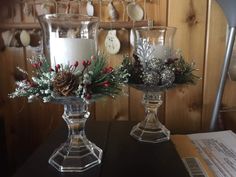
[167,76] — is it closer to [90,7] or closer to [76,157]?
[76,157]

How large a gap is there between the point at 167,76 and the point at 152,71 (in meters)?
0.04

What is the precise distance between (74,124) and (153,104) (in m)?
0.28

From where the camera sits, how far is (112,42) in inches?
44.8

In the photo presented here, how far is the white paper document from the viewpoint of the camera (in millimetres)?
750

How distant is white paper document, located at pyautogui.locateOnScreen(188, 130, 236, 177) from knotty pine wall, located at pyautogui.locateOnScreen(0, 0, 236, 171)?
23 cm

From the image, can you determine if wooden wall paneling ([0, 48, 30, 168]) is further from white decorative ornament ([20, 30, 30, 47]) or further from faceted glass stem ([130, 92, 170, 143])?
faceted glass stem ([130, 92, 170, 143])

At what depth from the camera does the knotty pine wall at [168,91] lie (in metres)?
1.15

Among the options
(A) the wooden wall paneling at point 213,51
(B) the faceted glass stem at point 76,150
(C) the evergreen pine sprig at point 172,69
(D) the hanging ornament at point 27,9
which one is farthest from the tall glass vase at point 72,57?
(A) the wooden wall paneling at point 213,51

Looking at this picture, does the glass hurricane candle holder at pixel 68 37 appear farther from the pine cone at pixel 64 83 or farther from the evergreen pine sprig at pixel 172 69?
the evergreen pine sprig at pixel 172 69

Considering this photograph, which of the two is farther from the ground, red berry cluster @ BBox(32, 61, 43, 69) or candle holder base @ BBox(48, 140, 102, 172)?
red berry cluster @ BBox(32, 61, 43, 69)

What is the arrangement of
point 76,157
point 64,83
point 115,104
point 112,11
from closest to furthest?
point 64,83 → point 76,157 → point 112,11 → point 115,104

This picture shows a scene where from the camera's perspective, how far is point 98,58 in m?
0.62

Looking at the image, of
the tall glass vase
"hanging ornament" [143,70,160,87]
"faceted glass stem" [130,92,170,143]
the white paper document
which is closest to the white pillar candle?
the tall glass vase

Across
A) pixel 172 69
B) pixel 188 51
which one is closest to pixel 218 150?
Answer: pixel 172 69
